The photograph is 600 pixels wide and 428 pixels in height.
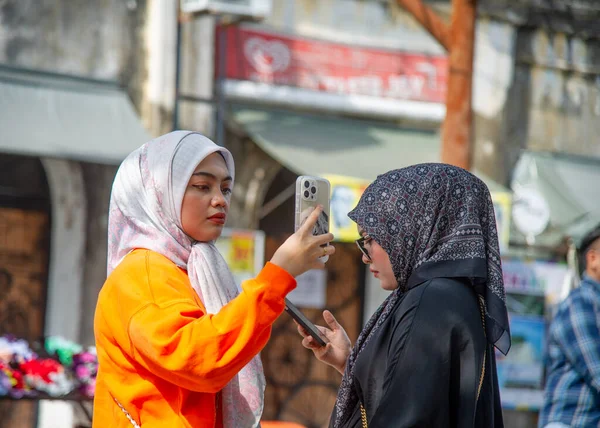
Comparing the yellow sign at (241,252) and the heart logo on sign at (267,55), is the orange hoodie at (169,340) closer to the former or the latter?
the yellow sign at (241,252)

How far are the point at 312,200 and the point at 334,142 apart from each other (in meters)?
6.94

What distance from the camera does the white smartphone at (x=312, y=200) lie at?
2.69m

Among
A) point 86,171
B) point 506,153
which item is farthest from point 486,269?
point 506,153

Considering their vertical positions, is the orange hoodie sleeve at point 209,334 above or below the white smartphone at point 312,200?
below

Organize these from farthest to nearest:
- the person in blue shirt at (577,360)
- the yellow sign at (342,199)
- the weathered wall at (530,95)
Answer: the weathered wall at (530,95)
the yellow sign at (342,199)
the person in blue shirt at (577,360)

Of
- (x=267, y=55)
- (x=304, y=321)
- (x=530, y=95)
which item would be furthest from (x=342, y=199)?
(x=304, y=321)

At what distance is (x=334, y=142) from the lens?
965 cm

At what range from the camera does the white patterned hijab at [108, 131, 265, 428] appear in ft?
8.96

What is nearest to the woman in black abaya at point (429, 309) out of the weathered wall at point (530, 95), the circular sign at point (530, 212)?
the circular sign at point (530, 212)

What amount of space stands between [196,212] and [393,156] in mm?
7027

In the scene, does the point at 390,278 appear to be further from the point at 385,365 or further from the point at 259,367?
the point at 259,367

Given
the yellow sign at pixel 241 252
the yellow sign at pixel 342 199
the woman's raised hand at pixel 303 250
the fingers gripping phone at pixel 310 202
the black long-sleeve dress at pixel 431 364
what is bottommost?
the yellow sign at pixel 241 252

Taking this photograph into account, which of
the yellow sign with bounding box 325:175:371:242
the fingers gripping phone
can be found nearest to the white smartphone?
the fingers gripping phone

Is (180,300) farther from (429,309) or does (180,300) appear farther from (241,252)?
(241,252)
